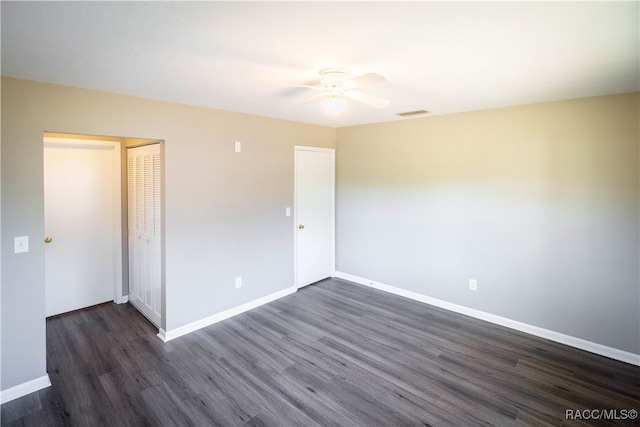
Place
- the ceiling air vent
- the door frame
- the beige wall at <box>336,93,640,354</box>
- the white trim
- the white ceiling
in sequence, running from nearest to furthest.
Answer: the white ceiling, the beige wall at <box>336,93,640,354</box>, the white trim, the ceiling air vent, the door frame

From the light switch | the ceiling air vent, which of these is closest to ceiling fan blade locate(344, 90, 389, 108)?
the ceiling air vent

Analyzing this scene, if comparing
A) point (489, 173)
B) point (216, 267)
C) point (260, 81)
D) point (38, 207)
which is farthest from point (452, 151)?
point (38, 207)

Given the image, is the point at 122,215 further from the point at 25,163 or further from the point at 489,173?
the point at 489,173

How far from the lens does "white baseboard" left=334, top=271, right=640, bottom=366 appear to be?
291 centimetres

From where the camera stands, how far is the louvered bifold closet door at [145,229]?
132 inches

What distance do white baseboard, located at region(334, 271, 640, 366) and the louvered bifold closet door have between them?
2848 mm

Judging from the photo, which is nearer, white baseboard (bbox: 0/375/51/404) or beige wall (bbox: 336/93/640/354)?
white baseboard (bbox: 0/375/51/404)

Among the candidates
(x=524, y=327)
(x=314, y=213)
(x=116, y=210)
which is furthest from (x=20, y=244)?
(x=524, y=327)

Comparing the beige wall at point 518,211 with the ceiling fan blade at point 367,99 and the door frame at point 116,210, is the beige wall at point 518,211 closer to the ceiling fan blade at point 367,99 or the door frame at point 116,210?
the ceiling fan blade at point 367,99

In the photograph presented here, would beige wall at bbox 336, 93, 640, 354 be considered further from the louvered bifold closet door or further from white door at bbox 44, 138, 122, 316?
white door at bbox 44, 138, 122, 316

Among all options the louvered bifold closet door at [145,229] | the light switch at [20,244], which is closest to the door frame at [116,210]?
the louvered bifold closet door at [145,229]

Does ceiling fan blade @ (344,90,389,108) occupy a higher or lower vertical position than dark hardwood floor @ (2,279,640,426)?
higher

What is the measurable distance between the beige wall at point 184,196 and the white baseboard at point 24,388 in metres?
0.03

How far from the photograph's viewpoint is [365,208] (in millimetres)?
4730
